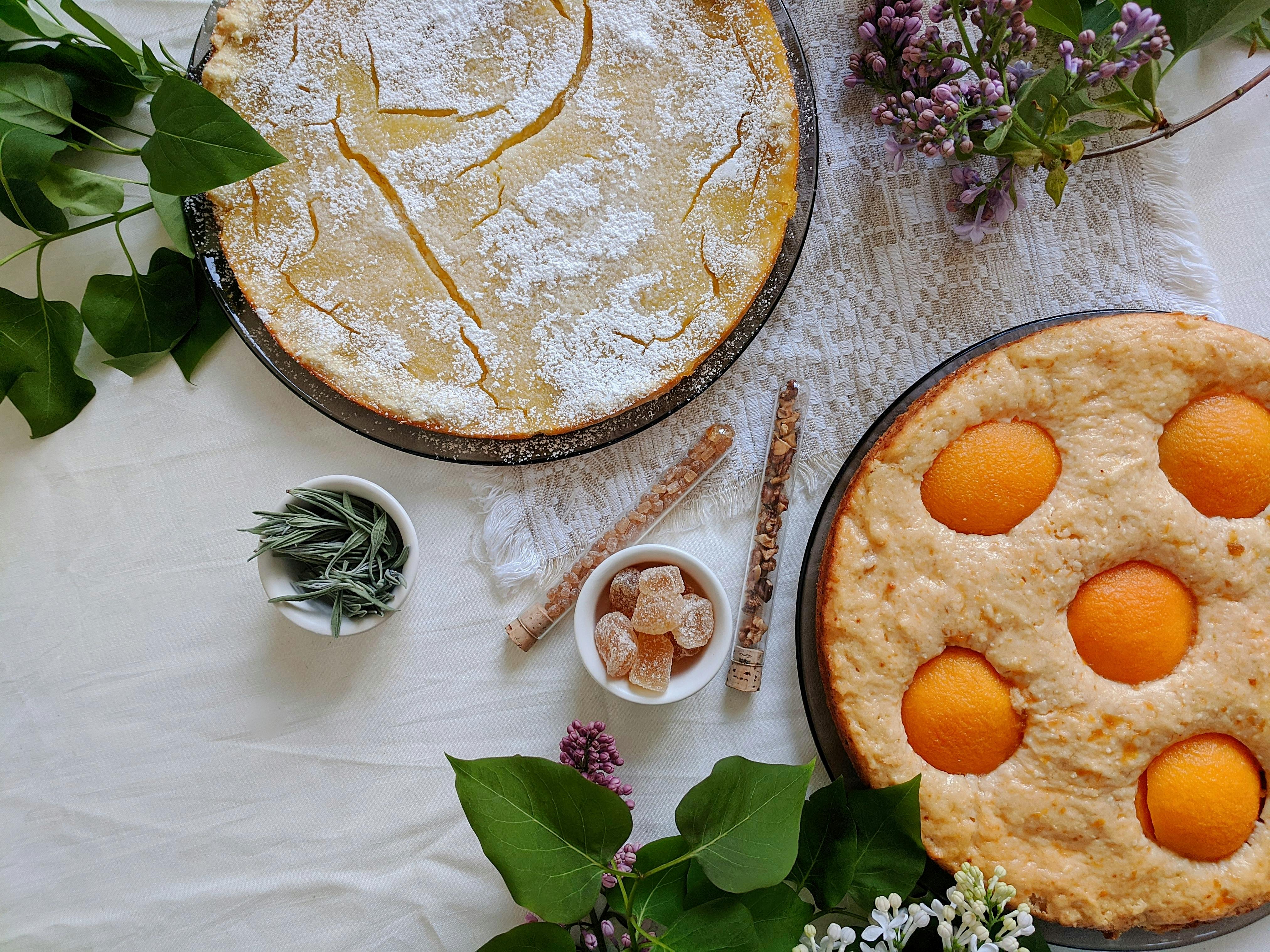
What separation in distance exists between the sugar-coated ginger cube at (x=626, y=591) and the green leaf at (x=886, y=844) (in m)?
0.46

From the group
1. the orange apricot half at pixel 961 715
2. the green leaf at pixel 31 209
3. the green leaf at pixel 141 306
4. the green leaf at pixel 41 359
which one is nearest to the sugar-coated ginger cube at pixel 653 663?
the orange apricot half at pixel 961 715

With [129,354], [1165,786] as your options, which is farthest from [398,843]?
[1165,786]

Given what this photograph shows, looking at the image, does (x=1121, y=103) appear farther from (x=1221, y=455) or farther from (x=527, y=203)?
(x=527, y=203)

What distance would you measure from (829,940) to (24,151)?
172 centimetres

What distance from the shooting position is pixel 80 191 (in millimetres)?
1342

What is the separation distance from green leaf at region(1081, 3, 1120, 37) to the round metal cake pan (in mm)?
473

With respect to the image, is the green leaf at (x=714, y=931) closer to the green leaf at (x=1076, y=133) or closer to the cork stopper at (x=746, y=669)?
the cork stopper at (x=746, y=669)

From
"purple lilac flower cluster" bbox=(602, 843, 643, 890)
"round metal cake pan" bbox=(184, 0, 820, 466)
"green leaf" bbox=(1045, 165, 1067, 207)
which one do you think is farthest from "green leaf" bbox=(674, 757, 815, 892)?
"green leaf" bbox=(1045, 165, 1067, 207)

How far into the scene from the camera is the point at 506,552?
4.88ft

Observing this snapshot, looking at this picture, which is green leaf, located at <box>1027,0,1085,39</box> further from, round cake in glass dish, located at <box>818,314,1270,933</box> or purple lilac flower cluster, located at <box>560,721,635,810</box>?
purple lilac flower cluster, located at <box>560,721,635,810</box>

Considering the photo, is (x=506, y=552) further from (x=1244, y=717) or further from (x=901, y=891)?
(x=1244, y=717)

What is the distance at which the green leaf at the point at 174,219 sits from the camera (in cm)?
129

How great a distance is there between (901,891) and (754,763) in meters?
0.31

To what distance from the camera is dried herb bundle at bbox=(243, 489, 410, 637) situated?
1342mm
